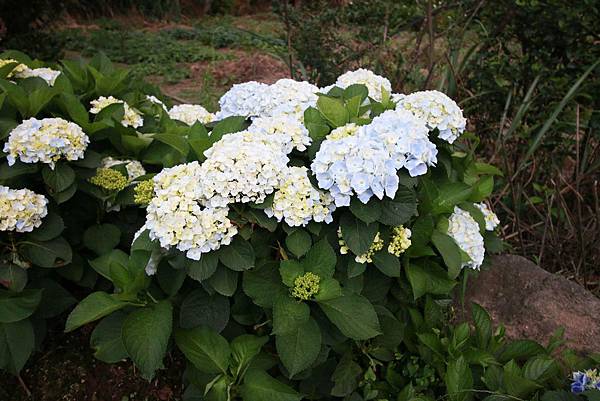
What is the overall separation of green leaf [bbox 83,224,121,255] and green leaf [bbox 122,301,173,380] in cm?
44

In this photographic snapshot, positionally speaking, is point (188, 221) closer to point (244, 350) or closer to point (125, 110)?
point (244, 350)

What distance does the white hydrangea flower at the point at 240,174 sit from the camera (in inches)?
60.9

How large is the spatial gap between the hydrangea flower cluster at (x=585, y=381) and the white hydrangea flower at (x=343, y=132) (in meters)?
0.97

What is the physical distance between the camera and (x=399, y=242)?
5.59ft

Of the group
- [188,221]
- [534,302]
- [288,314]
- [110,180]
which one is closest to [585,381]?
[534,302]

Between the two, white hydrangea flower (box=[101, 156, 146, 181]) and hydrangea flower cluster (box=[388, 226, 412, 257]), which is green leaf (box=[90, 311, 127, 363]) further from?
hydrangea flower cluster (box=[388, 226, 412, 257])

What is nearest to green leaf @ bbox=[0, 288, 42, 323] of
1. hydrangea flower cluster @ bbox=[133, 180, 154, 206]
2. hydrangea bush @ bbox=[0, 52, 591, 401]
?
hydrangea bush @ bbox=[0, 52, 591, 401]

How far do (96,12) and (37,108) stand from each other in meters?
10.0

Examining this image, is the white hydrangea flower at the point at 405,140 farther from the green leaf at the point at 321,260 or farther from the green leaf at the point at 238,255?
the green leaf at the point at 238,255

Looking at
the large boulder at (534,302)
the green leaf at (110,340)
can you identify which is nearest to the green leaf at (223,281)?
the green leaf at (110,340)

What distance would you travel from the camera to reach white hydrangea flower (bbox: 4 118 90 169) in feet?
5.95

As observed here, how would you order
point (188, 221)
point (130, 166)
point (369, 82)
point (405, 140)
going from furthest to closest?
point (369, 82) < point (130, 166) < point (405, 140) < point (188, 221)

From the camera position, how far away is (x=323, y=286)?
5.25ft

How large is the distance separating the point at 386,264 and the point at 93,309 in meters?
0.85
